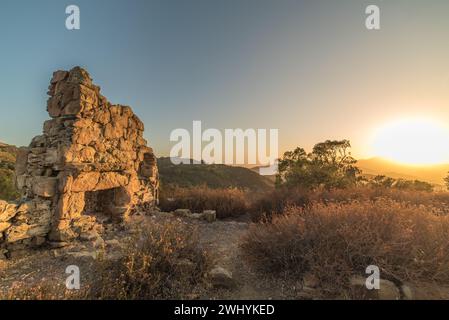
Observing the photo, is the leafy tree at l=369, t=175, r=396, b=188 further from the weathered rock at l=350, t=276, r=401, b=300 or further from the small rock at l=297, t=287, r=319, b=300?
the small rock at l=297, t=287, r=319, b=300

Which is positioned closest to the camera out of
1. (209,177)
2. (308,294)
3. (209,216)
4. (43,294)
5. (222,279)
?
(43,294)

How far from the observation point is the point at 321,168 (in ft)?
34.0

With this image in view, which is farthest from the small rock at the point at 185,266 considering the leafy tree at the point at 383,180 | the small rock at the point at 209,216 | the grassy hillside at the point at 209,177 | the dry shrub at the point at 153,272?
the grassy hillside at the point at 209,177

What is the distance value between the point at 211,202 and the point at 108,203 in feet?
11.9

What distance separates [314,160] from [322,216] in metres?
7.08

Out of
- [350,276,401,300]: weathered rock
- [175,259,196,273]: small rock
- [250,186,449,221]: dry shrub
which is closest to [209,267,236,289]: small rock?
[175,259,196,273]: small rock

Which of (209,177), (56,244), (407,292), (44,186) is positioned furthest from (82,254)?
(209,177)

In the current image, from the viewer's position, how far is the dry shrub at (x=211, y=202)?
9173mm

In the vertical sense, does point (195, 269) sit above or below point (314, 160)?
below

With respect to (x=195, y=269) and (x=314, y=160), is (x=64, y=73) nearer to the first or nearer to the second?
(x=195, y=269)

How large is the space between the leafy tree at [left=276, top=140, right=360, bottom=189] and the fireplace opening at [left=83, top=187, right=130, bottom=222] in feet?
21.6

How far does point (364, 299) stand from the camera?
299 centimetres

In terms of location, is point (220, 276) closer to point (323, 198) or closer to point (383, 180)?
point (323, 198)
